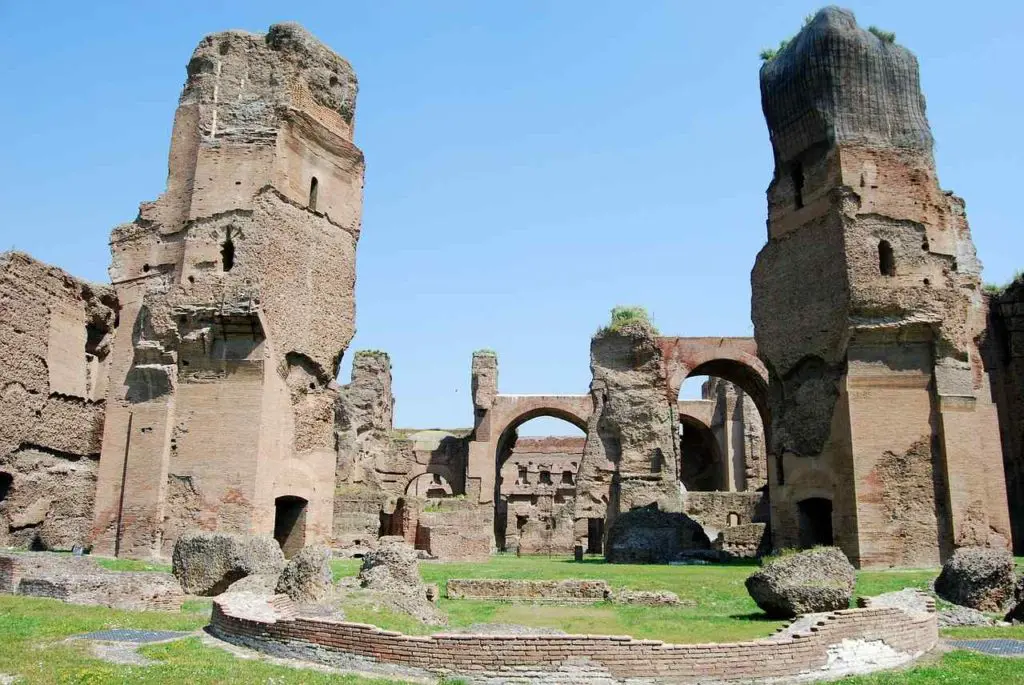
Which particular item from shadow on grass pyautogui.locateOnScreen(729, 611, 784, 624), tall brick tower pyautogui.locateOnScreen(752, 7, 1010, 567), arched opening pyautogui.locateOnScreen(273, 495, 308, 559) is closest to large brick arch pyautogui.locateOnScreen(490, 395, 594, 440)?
tall brick tower pyautogui.locateOnScreen(752, 7, 1010, 567)

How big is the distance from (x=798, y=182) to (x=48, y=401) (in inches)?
611

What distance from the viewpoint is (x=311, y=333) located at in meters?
16.6

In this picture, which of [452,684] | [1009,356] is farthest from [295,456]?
[1009,356]

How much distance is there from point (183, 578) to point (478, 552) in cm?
1181

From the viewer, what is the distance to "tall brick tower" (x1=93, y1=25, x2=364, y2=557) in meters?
15.0

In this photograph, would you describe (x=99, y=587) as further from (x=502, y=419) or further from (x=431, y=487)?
(x=431, y=487)

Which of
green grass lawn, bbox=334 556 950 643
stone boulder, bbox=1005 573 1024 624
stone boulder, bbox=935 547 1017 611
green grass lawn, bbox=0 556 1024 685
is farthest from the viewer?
stone boulder, bbox=935 547 1017 611

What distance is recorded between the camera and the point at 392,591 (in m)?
9.33

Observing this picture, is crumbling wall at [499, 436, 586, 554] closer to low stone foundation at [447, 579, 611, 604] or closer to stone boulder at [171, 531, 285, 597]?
low stone foundation at [447, 579, 611, 604]

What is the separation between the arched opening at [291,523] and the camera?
16.1 metres

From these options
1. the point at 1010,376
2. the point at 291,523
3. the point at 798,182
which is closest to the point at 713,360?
the point at 1010,376

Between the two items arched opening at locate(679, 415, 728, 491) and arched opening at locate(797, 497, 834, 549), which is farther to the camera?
arched opening at locate(679, 415, 728, 491)

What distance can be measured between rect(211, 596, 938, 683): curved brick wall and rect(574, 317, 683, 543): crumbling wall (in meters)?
16.1

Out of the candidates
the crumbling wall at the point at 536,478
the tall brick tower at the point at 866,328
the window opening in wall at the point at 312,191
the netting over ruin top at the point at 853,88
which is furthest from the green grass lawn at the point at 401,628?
the crumbling wall at the point at 536,478
